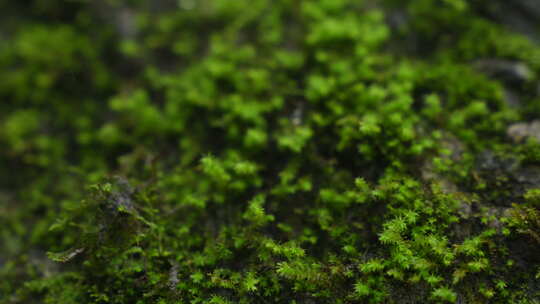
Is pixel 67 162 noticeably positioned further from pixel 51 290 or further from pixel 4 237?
pixel 51 290

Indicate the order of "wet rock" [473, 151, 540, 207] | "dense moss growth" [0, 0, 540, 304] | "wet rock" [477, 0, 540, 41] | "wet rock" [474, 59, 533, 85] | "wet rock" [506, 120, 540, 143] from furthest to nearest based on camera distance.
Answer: "wet rock" [477, 0, 540, 41] < "wet rock" [474, 59, 533, 85] < "wet rock" [506, 120, 540, 143] < "wet rock" [473, 151, 540, 207] < "dense moss growth" [0, 0, 540, 304]

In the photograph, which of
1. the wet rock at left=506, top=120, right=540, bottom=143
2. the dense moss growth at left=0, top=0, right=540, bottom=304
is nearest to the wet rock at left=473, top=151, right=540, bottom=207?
the dense moss growth at left=0, top=0, right=540, bottom=304

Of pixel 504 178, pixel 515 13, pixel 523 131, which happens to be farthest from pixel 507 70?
pixel 504 178

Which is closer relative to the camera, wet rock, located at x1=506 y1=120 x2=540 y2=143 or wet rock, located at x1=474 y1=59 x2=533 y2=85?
wet rock, located at x1=506 y1=120 x2=540 y2=143

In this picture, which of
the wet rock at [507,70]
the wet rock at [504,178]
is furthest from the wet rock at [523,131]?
the wet rock at [507,70]

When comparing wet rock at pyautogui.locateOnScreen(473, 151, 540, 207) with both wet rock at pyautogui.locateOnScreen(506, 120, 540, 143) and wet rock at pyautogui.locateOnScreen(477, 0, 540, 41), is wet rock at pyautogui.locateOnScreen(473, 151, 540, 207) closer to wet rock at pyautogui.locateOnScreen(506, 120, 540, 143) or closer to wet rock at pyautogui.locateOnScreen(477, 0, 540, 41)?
wet rock at pyautogui.locateOnScreen(506, 120, 540, 143)

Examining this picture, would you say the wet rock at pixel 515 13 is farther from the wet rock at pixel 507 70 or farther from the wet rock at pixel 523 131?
the wet rock at pixel 523 131

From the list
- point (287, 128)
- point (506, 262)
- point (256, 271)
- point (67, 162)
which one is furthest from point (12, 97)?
point (506, 262)

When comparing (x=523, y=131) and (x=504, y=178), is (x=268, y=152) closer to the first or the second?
(x=504, y=178)

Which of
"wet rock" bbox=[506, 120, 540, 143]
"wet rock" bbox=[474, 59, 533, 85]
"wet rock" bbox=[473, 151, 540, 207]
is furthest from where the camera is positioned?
"wet rock" bbox=[474, 59, 533, 85]
